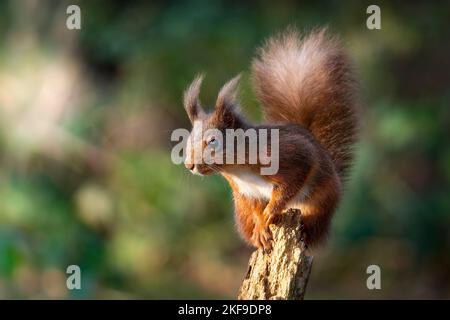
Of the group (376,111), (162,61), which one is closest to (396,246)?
(376,111)

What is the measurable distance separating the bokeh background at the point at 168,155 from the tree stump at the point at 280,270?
470 centimetres

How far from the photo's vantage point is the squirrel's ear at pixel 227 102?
3510 millimetres

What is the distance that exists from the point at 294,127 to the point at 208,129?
48 centimetres

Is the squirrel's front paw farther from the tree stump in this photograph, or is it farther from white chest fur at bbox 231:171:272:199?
white chest fur at bbox 231:171:272:199

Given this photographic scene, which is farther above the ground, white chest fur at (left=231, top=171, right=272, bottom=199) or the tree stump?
white chest fur at (left=231, top=171, right=272, bottom=199)

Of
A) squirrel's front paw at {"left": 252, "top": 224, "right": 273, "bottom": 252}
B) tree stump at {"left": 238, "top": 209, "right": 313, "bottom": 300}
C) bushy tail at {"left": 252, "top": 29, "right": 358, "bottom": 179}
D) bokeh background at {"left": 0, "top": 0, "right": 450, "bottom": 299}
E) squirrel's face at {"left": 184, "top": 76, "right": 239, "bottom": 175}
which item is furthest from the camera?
bokeh background at {"left": 0, "top": 0, "right": 450, "bottom": 299}

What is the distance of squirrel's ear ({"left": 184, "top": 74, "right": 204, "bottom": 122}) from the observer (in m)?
3.56

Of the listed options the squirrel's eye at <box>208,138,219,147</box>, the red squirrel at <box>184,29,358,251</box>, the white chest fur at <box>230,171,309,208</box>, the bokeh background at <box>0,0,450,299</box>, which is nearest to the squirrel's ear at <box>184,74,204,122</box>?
the red squirrel at <box>184,29,358,251</box>

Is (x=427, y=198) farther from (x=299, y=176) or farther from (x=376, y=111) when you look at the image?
(x=299, y=176)

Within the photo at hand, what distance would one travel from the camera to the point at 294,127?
3807 mm

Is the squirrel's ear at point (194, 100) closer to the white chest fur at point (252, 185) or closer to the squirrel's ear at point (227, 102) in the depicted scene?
the squirrel's ear at point (227, 102)

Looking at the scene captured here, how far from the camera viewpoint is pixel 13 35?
29.8ft

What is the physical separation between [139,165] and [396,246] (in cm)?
272

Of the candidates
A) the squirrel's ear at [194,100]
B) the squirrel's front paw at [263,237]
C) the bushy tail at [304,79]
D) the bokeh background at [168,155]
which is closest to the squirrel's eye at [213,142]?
the squirrel's ear at [194,100]
